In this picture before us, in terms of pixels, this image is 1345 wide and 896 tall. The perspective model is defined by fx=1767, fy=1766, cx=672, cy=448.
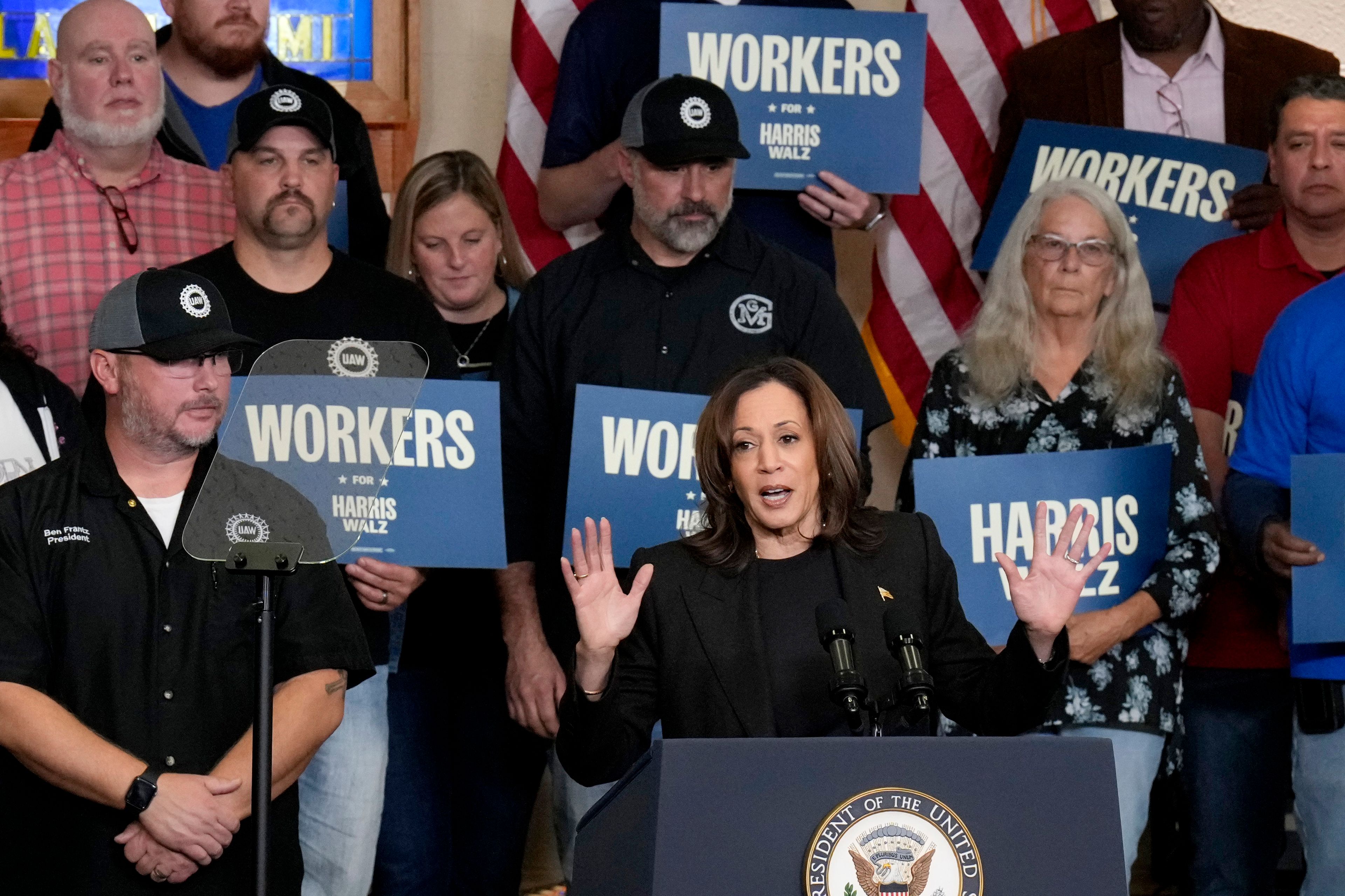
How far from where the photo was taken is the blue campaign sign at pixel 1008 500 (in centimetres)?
399

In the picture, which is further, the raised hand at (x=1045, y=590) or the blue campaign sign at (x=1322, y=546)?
the blue campaign sign at (x=1322, y=546)

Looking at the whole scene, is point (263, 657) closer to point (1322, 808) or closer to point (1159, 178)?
point (1322, 808)

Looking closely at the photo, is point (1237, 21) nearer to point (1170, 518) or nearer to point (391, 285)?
point (1170, 518)

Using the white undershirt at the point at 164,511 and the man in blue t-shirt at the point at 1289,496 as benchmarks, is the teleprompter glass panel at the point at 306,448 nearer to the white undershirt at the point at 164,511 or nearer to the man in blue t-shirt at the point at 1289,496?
the white undershirt at the point at 164,511

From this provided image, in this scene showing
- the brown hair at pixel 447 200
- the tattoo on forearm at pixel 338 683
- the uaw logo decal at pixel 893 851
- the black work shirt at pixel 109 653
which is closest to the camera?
the uaw logo decal at pixel 893 851

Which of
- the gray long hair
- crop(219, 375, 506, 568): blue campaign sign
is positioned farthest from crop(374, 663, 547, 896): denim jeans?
the gray long hair

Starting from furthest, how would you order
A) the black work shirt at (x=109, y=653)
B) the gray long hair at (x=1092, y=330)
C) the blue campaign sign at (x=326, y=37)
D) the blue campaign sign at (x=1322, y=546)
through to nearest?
1. the blue campaign sign at (x=326, y=37)
2. the gray long hair at (x=1092, y=330)
3. the blue campaign sign at (x=1322, y=546)
4. the black work shirt at (x=109, y=653)

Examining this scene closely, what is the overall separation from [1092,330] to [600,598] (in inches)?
71.0

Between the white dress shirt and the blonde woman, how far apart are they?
1.99m

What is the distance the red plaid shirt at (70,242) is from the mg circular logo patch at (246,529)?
1.75m

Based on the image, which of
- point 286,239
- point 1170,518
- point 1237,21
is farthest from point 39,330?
point 1237,21

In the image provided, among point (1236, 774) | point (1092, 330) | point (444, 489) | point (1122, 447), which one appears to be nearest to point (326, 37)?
point (444, 489)

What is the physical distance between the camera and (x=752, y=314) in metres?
4.21

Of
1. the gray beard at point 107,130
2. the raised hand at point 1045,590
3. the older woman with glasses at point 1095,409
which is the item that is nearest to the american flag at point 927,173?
the older woman with glasses at point 1095,409
